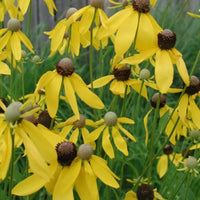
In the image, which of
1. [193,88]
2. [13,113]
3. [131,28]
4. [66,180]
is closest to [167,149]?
[193,88]

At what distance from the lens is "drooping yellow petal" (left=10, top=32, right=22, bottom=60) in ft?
2.78

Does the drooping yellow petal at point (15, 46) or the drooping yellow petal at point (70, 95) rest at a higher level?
the drooping yellow petal at point (70, 95)

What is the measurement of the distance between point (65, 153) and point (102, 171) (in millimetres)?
66

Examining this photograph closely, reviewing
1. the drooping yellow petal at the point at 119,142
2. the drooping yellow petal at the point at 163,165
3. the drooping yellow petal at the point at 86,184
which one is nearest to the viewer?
the drooping yellow petal at the point at 86,184

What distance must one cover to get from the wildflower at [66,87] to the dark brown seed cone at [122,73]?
190 millimetres

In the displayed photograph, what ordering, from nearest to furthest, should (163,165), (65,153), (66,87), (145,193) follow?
1. (65,153)
2. (66,87)
3. (145,193)
4. (163,165)

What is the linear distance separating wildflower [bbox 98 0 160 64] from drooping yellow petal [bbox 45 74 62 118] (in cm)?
12

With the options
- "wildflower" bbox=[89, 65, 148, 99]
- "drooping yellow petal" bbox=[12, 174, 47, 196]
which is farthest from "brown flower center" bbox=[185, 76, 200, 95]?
"drooping yellow petal" bbox=[12, 174, 47, 196]

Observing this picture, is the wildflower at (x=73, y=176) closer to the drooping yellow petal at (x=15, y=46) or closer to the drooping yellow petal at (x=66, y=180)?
the drooping yellow petal at (x=66, y=180)

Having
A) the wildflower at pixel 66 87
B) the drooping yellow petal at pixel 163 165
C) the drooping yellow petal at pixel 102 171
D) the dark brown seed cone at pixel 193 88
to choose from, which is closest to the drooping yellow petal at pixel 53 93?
the wildflower at pixel 66 87

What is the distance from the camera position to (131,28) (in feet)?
2.51

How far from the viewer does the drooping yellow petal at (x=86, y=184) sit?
624mm

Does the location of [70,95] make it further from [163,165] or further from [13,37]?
[163,165]

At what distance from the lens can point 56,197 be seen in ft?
1.96
